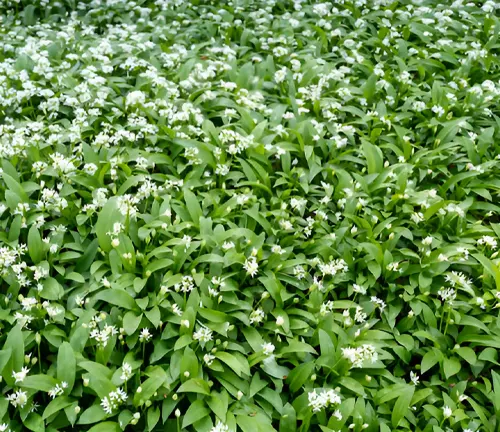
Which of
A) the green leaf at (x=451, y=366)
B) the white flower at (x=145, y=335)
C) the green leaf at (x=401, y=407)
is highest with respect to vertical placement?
the white flower at (x=145, y=335)

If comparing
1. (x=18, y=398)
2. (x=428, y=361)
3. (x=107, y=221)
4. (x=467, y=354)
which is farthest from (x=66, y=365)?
(x=467, y=354)

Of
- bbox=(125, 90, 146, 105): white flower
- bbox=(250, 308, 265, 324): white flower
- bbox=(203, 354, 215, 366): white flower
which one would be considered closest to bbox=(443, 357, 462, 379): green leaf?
bbox=(250, 308, 265, 324): white flower

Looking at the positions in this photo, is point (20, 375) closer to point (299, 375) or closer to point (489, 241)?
point (299, 375)

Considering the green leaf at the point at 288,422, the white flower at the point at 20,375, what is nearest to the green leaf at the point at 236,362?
→ the green leaf at the point at 288,422

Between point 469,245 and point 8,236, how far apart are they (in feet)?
10.1

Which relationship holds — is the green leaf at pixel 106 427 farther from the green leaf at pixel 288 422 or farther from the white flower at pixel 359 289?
the white flower at pixel 359 289

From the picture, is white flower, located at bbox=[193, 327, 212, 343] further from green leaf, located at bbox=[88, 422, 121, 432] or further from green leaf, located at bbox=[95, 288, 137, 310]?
green leaf, located at bbox=[88, 422, 121, 432]

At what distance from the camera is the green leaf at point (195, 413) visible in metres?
2.72

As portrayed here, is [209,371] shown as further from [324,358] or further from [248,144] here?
[248,144]

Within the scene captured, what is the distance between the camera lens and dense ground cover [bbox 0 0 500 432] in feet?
9.65

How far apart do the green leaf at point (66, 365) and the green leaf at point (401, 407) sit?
1722 mm

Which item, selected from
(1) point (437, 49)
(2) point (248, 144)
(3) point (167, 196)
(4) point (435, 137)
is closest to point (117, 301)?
(3) point (167, 196)

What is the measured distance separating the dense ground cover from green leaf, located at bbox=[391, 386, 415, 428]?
0.04 ft

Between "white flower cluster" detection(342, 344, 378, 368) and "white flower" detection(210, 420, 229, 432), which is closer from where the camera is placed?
"white flower" detection(210, 420, 229, 432)
